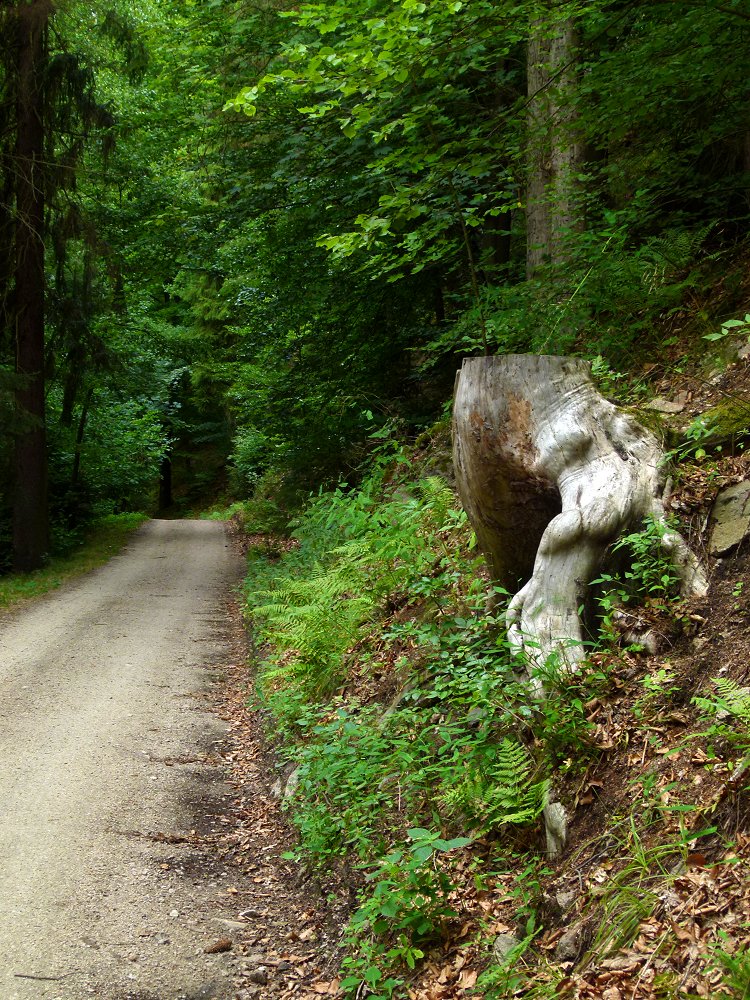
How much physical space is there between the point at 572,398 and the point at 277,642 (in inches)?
203

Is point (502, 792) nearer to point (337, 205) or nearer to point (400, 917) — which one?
point (400, 917)

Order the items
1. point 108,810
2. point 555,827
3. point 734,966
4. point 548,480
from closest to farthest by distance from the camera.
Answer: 1. point 734,966
2. point 555,827
3. point 548,480
4. point 108,810

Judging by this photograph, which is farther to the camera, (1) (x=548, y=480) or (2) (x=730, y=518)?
(1) (x=548, y=480)

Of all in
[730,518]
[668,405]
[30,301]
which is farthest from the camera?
[30,301]

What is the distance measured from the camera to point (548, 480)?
486 cm

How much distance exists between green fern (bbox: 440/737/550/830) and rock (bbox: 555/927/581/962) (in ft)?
1.91

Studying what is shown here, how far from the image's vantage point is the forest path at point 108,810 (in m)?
4.05

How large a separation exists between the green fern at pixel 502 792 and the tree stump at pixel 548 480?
0.59 metres

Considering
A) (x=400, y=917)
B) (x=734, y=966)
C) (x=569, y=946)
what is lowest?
(x=400, y=917)

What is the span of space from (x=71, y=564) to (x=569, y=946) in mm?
15926

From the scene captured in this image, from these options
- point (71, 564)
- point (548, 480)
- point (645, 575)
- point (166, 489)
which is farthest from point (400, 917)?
point (166, 489)

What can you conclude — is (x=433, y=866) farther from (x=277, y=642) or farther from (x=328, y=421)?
(x=328, y=421)

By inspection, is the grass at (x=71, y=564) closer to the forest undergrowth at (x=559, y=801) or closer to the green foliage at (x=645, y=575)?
the forest undergrowth at (x=559, y=801)

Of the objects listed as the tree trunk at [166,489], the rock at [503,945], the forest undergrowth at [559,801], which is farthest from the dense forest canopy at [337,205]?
the tree trunk at [166,489]
